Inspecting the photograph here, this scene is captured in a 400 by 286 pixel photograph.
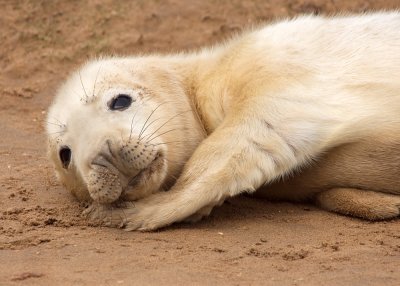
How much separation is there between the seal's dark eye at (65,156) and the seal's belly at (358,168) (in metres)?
1.33

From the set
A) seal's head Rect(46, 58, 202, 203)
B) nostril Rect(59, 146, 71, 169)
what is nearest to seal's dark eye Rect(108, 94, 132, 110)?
seal's head Rect(46, 58, 202, 203)

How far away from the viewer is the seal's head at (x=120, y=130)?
16.1 feet

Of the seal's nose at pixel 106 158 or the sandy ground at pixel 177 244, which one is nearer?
the sandy ground at pixel 177 244

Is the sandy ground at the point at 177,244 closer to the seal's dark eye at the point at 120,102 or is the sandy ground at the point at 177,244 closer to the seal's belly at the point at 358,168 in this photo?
the seal's belly at the point at 358,168

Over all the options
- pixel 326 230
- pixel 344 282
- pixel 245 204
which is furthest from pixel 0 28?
pixel 344 282

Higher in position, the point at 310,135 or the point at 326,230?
the point at 310,135

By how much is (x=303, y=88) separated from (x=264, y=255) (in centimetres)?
118

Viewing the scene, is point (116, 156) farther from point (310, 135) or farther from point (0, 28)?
point (0, 28)

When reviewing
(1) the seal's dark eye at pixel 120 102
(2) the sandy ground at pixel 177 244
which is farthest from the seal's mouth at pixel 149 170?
(1) the seal's dark eye at pixel 120 102

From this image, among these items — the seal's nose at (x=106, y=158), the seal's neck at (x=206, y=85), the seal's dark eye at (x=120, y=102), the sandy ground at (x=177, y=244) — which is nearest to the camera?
the sandy ground at (x=177, y=244)

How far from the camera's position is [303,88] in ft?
17.3

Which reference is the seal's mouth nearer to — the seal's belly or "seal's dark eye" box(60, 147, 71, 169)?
"seal's dark eye" box(60, 147, 71, 169)

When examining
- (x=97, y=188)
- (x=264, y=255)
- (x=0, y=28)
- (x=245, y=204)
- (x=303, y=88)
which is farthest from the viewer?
(x=0, y=28)

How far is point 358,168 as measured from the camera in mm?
5297
